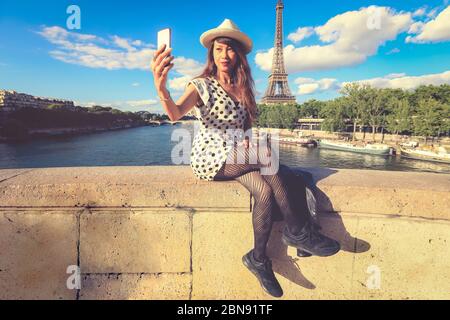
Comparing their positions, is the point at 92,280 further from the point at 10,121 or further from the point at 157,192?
the point at 10,121

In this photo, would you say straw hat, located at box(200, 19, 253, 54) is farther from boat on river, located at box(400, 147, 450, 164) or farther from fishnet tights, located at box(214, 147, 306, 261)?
boat on river, located at box(400, 147, 450, 164)

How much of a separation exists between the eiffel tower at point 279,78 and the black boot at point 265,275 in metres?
67.5

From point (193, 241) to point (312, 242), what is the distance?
2.44ft

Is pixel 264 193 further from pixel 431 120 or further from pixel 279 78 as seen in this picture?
pixel 279 78

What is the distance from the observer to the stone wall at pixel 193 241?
1735 millimetres

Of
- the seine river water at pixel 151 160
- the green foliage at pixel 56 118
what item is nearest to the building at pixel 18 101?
the green foliage at pixel 56 118

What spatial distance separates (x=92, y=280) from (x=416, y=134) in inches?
1871

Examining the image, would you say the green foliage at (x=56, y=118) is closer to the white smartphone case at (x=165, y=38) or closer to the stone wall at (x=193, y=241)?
the stone wall at (x=193, y=241)

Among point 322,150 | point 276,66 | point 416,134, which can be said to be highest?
point 276,66

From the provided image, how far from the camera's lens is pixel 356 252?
178 centimetres

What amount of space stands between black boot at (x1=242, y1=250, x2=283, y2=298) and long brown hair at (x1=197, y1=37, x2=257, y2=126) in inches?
39.3

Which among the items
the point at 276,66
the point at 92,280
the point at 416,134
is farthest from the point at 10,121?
the point at 416,134

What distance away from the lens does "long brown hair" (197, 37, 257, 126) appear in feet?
6.66

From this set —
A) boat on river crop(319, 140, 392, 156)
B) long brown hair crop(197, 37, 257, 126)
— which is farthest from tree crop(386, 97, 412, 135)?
long brown hair crop(197, 37, 257, 126)
